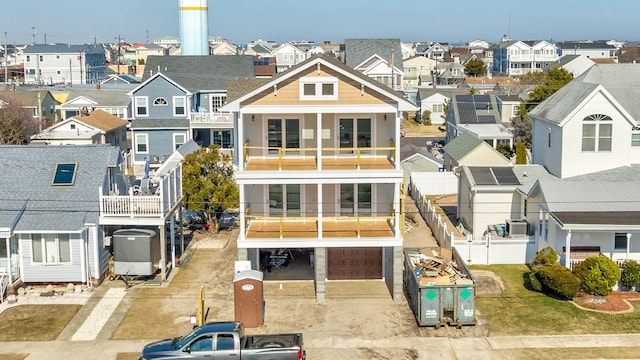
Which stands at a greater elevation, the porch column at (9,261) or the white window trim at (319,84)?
the white window trim at (319,84)

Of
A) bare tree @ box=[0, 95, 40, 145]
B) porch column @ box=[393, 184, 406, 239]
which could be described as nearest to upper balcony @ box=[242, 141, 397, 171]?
porch column @ box=[393, 184, 406, 239]

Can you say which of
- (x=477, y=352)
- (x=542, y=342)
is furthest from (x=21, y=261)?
(x=542, y=342)

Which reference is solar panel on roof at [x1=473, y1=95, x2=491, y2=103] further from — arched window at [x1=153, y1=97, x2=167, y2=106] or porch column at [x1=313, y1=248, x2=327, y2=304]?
porch column at [x1=313, y1=248, x2=327, y2=304]

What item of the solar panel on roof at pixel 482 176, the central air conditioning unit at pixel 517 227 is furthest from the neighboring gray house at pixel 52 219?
the central air conditioning unit at pixel 517 227

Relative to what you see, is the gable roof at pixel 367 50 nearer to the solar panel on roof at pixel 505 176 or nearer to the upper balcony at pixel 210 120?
the upper balcony at pixel 210 120

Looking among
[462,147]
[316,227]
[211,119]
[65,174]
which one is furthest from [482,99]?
[65,174]

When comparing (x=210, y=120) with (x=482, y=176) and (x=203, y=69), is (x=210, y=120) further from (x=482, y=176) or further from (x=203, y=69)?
(x=482, y=176)
